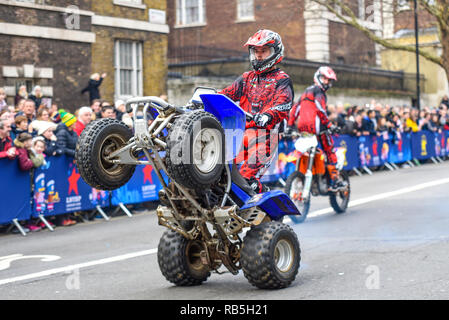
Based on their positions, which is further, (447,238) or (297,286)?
(447,238)

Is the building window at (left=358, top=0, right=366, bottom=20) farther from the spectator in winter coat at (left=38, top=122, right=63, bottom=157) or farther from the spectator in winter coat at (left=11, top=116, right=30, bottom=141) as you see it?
the spectator in winter coat at (left=11, top=116, right=30, bottom=141)

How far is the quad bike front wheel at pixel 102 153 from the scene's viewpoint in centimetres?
633

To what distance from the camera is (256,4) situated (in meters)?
36.5

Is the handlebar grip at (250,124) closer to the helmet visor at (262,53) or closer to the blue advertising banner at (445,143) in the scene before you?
the helmet visor at (262,53)

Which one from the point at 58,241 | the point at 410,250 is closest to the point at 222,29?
the point at 58,241

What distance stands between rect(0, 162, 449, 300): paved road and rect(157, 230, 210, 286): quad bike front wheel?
0.12 m

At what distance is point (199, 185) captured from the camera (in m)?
6.17

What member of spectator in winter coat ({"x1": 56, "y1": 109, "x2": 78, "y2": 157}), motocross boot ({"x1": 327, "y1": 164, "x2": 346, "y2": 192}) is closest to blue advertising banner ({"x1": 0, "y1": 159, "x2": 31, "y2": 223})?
spectator in winter coat ({"x1": 56, "y1": 109, "x2": 78, "y2": 157})

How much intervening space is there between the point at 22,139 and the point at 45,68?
1144 cm

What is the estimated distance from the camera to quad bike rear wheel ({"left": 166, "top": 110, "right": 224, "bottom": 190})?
5.99 m

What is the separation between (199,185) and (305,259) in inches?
112

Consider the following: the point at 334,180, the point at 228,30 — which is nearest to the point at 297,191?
the point at 334,180
